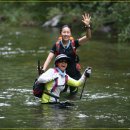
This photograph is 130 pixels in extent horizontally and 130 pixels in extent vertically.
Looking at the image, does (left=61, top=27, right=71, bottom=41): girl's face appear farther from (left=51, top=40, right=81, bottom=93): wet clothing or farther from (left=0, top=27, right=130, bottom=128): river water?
(left=0, top=27, right=130, bottom=128): river water

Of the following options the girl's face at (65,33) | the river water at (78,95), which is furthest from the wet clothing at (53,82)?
the girl's face at (65,33)

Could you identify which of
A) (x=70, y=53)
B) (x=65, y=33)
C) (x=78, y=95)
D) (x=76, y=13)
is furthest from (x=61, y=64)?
(x=76, y=13)

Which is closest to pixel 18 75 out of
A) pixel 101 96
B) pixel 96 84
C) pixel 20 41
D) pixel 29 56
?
pixel 96 84

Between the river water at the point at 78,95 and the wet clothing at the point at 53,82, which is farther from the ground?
the wet clothing at the point at 53,82

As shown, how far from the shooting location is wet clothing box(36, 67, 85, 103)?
459 inches

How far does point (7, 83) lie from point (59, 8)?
3166cm

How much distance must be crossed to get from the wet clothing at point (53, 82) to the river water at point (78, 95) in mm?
230

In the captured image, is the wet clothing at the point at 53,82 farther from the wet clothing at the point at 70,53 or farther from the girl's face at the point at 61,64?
the wet clothing at the point at 70,53

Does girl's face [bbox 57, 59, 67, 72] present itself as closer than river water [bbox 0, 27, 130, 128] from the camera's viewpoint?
No

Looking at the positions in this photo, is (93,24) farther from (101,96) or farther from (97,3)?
(101,96)

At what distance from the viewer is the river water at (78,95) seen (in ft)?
33.9

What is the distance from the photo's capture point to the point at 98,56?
72.8 ft

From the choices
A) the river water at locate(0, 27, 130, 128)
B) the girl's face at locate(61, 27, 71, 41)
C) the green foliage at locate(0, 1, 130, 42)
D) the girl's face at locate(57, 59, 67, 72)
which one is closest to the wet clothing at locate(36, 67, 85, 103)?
the girl's face at locate(57, 59, 67, 72)

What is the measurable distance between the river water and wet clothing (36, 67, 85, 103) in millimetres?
230
